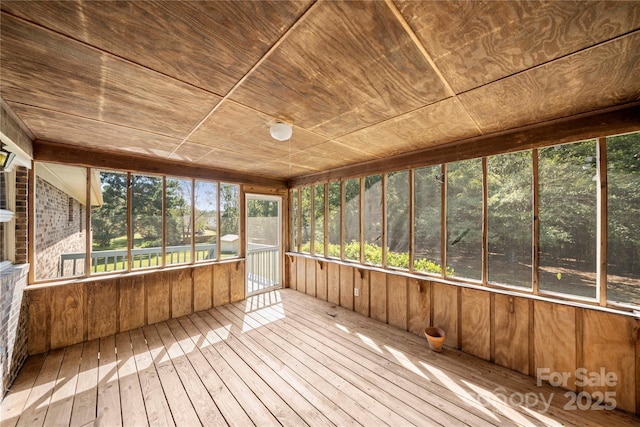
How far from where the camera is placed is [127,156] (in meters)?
3.52

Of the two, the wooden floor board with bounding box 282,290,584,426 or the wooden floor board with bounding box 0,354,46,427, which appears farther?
the wooden floor board with bounding box 282,290,584,426

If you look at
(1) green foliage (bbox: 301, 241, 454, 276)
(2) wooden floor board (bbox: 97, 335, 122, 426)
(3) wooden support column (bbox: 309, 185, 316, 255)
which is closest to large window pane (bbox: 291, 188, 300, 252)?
(3) wooden support column (bbox: 309, 185, 316, 255)

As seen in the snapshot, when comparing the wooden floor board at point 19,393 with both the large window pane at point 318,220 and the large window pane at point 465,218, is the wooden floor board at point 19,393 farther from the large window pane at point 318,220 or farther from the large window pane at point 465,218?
the large window pane at point 465,218

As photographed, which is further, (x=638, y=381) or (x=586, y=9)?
(x=638, y=381)

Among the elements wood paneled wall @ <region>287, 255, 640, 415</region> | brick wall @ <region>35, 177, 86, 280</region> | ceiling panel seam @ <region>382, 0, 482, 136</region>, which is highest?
ceiling panel seam @ <region>382, 0, 482, 136</region>

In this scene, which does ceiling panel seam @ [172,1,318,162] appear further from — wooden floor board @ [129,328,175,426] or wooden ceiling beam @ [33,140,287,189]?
wooden floor board @ [129,328,175,426]

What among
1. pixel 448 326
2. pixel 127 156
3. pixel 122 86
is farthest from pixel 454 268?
pixel 127 156

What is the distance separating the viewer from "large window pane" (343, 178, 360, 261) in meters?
4.25

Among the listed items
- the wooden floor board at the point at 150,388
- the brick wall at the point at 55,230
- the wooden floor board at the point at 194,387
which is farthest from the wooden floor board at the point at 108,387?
the brick wall at the point at 55,230

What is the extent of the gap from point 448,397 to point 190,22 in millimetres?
3321

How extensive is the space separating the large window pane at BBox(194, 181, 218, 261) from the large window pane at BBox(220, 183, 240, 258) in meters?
0.12

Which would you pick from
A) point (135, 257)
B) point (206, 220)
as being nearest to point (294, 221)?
point (206, 220)

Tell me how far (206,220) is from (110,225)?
132cm

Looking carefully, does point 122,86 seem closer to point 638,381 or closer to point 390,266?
point 390,266
